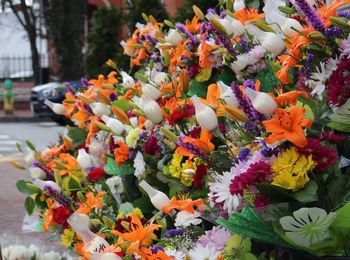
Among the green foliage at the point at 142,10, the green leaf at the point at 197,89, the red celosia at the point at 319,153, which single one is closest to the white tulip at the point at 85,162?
the green leaf at the point at 197,89

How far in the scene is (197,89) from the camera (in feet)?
9.34

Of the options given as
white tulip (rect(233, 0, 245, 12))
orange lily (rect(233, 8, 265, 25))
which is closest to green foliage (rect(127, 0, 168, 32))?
white tulip (rect(233, 0, 245, 12))

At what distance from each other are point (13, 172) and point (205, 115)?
28.9 feet

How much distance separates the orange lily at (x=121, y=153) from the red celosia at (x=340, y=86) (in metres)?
1.08

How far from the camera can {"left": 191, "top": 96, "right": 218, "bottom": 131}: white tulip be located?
192 centimetres

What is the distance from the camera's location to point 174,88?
2.66 meters

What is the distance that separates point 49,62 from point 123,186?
24668 millimetres

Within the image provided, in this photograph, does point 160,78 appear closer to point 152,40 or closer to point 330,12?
point 152,40

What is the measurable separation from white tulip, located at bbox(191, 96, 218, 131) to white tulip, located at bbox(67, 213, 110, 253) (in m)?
0.44

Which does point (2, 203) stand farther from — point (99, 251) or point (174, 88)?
point (99, 251)

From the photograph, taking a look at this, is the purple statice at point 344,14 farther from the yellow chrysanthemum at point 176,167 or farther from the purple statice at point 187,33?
the purple statice at point 187,33

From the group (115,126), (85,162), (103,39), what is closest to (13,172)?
(103,39)

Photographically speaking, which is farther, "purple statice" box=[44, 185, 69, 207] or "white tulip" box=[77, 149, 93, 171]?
"white tulip" box=[77, 149, 93, 171]

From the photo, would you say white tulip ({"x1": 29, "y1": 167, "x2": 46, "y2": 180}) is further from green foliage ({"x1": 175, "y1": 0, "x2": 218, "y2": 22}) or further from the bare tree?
the bare tree
